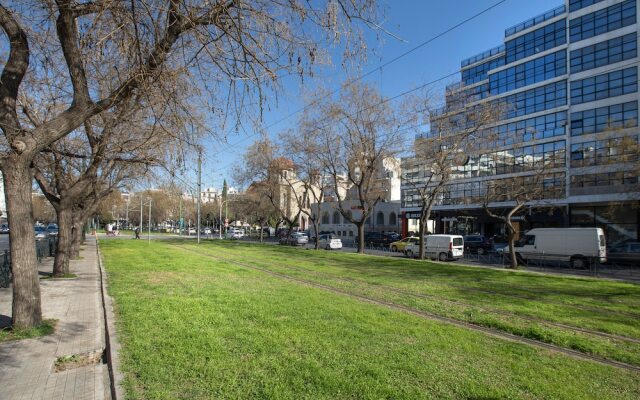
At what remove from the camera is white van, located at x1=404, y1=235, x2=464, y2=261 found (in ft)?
101

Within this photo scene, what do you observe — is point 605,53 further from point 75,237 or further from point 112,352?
point 112,352

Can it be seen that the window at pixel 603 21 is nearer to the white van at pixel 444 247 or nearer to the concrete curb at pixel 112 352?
the white van at pixel 444 247

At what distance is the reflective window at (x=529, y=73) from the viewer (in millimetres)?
43531

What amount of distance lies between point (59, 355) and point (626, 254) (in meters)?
30.6

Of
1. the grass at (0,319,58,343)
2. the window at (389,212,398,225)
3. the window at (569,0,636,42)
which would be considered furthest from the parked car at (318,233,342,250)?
the grass at (0,319,58,343)

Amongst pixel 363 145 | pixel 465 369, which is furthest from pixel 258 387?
pixel 363 145

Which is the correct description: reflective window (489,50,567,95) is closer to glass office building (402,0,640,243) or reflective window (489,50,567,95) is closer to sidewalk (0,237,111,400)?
glass office building (402,0,640,243)

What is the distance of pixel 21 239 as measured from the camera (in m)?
7.15

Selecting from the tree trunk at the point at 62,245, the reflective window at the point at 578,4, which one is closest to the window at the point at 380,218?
the reflective window at the point at 578,4

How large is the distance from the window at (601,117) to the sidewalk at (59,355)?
40440 millimetres

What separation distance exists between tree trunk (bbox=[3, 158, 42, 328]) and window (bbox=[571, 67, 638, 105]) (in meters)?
44.4

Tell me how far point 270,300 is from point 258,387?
5021 millimetres

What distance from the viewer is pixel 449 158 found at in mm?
24625

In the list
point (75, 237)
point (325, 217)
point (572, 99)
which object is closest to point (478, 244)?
point (572, 99)
